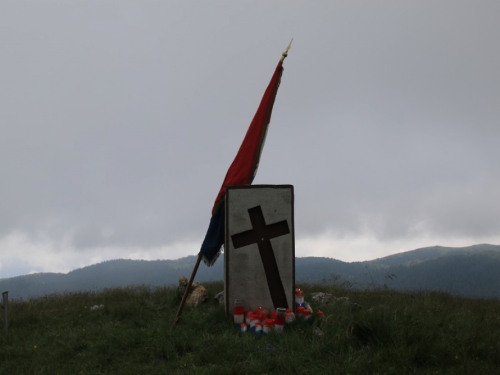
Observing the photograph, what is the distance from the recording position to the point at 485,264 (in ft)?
530

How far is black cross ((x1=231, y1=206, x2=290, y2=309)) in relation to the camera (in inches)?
306

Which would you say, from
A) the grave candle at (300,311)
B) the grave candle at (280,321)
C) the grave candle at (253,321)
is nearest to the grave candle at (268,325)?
the grave candle at (280,321)

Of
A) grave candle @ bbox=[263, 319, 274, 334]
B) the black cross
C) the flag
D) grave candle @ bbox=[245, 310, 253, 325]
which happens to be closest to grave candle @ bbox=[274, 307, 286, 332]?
grave candle @ bbox=[263, 319, 274, 334]

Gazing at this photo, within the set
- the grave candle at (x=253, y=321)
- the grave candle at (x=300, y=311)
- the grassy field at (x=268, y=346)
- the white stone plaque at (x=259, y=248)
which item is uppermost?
the white stone plaque at (x=259, y=248)

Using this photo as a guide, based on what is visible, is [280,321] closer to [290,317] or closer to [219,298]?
[290,317]

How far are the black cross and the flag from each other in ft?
1.76

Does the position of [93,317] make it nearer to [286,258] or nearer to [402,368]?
[286,258]

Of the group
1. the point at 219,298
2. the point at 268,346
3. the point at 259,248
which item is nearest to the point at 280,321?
the point at 268,346

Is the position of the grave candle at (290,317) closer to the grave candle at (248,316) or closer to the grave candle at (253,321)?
the grave candle at (253,321)

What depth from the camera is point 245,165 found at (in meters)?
8.17

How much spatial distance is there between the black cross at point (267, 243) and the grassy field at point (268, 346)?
2.66ft

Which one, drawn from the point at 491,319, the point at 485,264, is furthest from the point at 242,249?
the point at 485,264

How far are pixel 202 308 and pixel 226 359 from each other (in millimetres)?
3275

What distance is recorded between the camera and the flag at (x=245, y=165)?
26.7 feet
